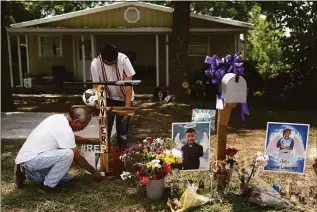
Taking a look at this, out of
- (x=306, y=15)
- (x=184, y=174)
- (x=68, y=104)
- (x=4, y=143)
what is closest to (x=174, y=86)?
(x=68, y=104)

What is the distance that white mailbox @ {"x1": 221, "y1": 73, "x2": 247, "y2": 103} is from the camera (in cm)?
373

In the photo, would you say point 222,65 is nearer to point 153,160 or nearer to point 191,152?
point 191,152

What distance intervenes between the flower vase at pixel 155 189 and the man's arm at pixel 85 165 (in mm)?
766

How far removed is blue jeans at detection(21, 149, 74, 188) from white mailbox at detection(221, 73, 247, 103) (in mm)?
1753

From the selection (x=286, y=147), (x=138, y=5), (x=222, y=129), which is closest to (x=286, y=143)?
(x=286, y=147)

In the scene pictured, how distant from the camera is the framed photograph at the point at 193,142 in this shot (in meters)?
4.32

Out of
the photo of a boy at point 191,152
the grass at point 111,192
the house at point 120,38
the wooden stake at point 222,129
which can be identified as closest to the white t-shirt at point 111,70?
the photo of a boy at point 191,152

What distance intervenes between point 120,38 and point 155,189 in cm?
1409

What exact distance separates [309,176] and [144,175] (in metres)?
2.13

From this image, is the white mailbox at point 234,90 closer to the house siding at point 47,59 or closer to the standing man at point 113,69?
the standing man at point 113,69

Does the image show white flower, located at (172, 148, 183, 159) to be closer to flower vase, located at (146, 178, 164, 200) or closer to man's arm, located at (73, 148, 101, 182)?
flower vase, located at (146, 178, 164, 200)

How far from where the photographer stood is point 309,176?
4684 mm

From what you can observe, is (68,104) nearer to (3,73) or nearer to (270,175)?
(3,73)

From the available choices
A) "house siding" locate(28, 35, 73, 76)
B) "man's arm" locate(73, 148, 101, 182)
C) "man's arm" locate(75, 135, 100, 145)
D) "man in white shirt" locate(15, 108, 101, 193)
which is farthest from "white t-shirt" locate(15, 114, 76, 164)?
"house siding" locate(28, 35, 73, 76)
